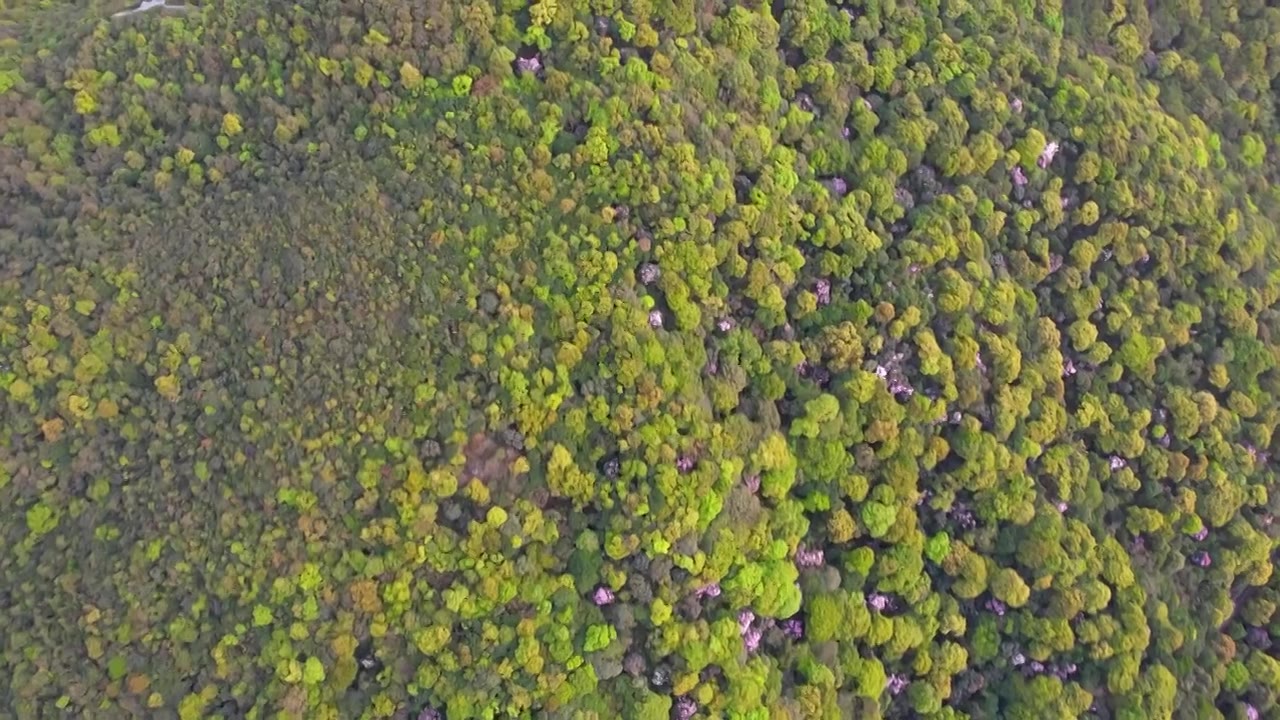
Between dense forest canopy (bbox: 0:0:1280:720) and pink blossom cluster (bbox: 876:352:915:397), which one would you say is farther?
pink blossom cluster (bbox: 876:352:915:397)

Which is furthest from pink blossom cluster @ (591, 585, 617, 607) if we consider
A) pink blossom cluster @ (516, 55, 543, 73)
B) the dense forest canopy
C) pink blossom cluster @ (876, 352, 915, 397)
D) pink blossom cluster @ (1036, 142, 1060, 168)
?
pink blossom cluster @ (1036, 142, 1060, 168)

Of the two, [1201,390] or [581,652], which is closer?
[581,652]

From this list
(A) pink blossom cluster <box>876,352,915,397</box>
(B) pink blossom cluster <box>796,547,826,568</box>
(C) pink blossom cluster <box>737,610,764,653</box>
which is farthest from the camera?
(A) pink blossom cluster <box>876,352,915,397</box>

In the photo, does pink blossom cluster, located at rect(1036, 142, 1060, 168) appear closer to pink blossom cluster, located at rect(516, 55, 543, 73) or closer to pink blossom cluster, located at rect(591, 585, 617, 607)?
pink blossom cluster, located at rect(516, 55, 543, 73)

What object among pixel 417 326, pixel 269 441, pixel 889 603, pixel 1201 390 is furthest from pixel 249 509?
pixel 1201 390

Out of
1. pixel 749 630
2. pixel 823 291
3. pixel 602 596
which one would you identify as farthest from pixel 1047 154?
pixel 602 596

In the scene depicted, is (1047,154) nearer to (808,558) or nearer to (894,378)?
(894,378)

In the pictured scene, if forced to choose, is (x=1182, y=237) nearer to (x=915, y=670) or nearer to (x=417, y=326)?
(x=915, y=670)
